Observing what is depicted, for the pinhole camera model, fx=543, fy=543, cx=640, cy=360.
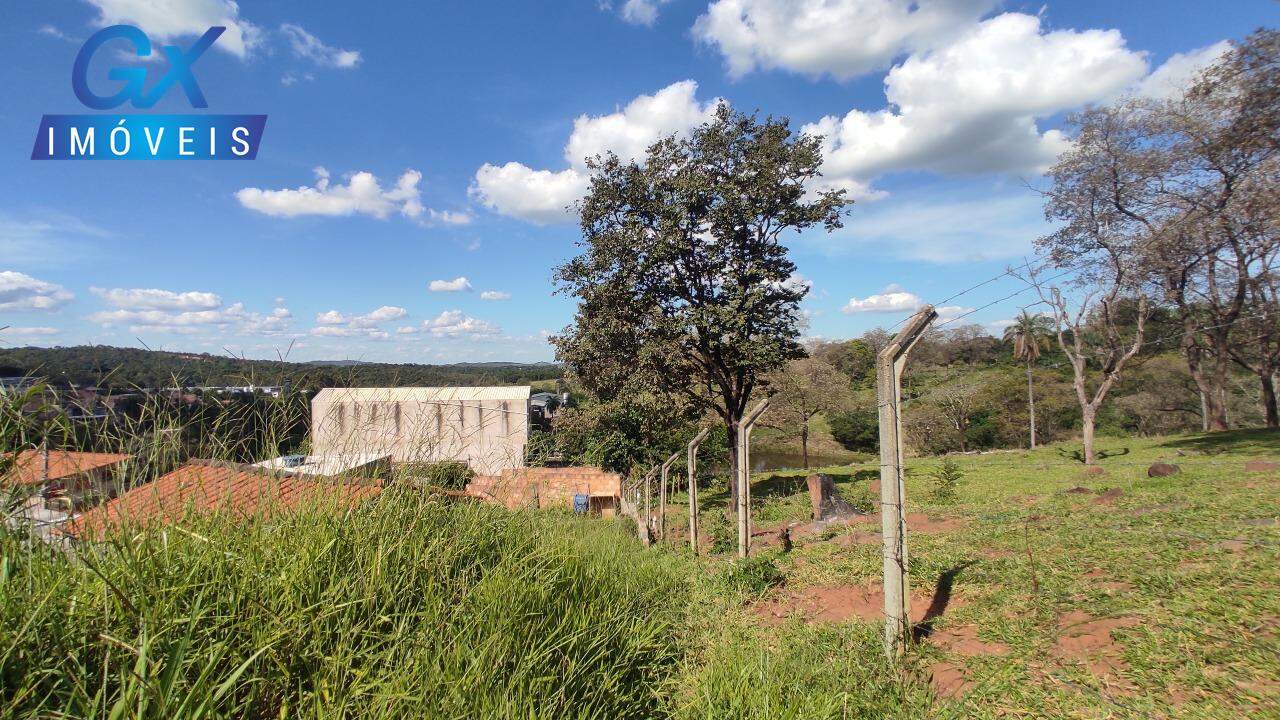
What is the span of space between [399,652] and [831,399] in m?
26.3

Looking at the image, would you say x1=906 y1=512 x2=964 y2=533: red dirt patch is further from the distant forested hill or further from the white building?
the distant forested hill

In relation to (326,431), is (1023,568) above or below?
below

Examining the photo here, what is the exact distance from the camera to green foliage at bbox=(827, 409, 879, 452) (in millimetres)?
38469

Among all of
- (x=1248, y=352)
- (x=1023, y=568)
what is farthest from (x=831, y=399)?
(x=1023, y=568)

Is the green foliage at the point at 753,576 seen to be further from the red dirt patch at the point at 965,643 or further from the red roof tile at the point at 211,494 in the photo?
the red roof tile at the point at 211,494

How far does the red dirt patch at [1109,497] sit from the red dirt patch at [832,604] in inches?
149

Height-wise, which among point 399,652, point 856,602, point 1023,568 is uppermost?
point 399,652

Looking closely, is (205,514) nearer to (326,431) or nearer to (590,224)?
(326,431)

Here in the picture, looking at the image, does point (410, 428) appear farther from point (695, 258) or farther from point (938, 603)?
point (695, 258)

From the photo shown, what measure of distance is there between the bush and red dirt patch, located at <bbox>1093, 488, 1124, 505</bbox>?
6.87 m

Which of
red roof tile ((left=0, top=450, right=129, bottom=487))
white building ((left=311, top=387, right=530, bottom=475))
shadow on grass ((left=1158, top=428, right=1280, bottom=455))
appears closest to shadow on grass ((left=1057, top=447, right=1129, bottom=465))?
shadow on grass ((left=1158, top=428, right=1280, bottom=455))

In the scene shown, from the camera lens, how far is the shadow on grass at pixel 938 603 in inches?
135

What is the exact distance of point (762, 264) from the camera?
36.3ft

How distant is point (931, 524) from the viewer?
6414 millimetres
